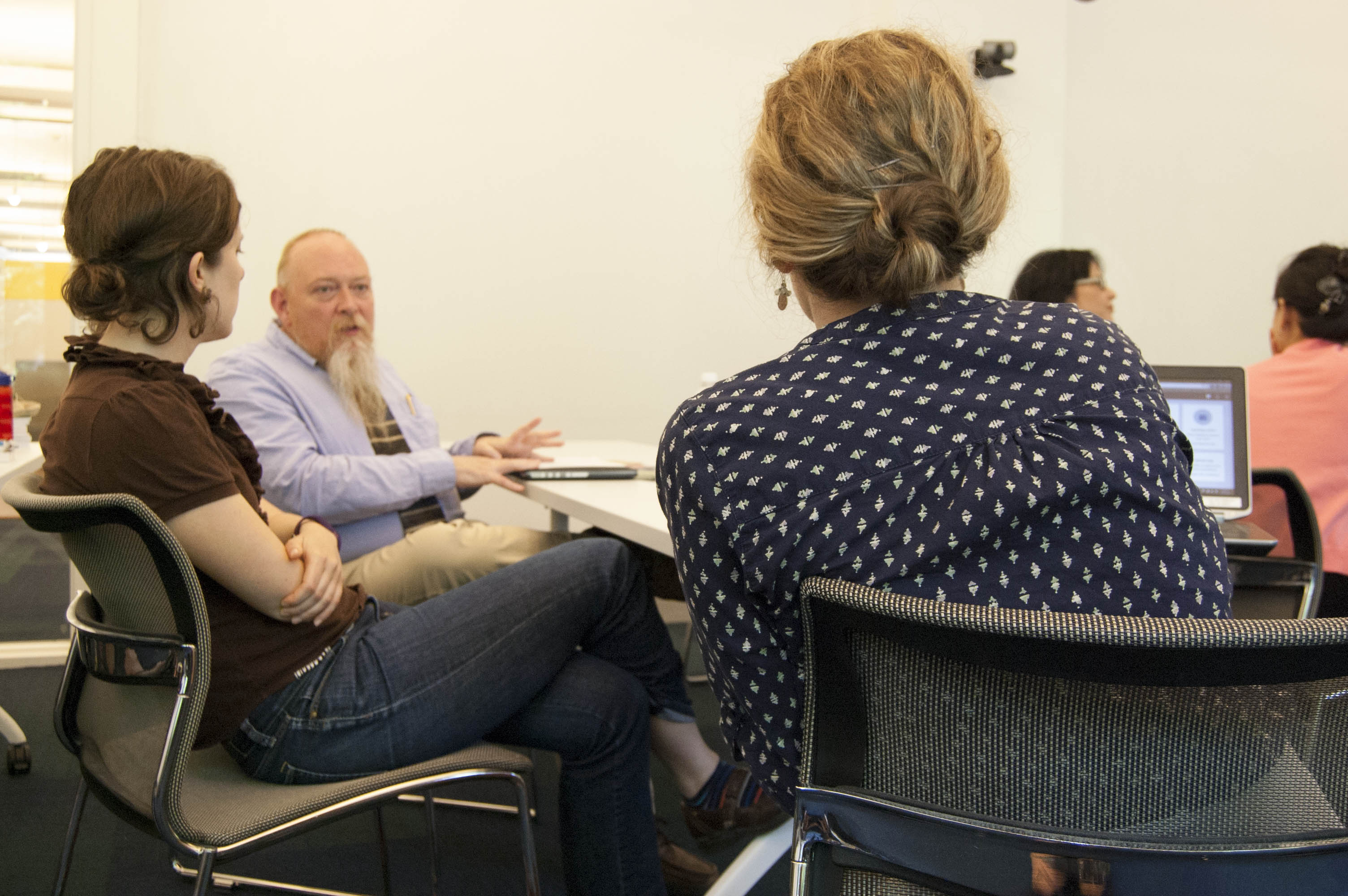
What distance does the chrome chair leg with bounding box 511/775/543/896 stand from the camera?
4.15 ft

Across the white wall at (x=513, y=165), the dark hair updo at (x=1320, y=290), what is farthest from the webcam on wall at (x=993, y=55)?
the dark hair updo at (x=1320, y=290)

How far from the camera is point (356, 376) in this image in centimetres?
252

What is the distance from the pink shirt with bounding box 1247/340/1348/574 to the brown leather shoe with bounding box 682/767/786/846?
145 centimetres

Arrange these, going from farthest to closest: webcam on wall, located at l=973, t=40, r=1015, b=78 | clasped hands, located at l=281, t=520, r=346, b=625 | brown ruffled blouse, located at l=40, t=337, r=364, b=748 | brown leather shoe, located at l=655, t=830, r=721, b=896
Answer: webcam on wall, located at l=973, t=40, r=1015, b=78 → brown leather shoe, located at l=655, t=830, r=721, b=896 → clasped hands, located at l=281, t=520, r=346, b=625 → brown ruffled blouse, located at l=40, t=337, r=364, b=748

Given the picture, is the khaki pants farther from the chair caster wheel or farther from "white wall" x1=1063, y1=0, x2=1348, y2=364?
"white wall" x1=1063, y1=0, x2=1348, y2=364

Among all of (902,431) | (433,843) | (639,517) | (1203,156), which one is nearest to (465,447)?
(639,517)

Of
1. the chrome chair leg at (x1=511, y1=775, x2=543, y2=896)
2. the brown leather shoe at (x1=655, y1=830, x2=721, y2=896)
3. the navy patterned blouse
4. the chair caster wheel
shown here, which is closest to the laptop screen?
the brown leather shoe at (x1=655, y1=830, x2=721, y2=896)

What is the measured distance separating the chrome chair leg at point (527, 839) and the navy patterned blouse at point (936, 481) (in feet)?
1.48

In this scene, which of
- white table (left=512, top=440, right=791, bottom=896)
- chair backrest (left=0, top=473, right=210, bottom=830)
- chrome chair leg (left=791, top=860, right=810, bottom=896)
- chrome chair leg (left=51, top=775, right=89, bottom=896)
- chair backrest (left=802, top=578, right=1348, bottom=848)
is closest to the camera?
chair backrest (left=802, top=578, right=1348, bottom=848)

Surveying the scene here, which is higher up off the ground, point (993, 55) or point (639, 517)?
point (993, 55)

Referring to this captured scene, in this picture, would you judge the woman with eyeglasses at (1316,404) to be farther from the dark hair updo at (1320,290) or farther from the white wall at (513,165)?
the white wall at (513,165)

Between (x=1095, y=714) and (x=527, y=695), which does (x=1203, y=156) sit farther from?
(x=1095, y=714)

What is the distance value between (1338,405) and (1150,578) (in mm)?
1971

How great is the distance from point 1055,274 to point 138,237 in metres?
3.00
